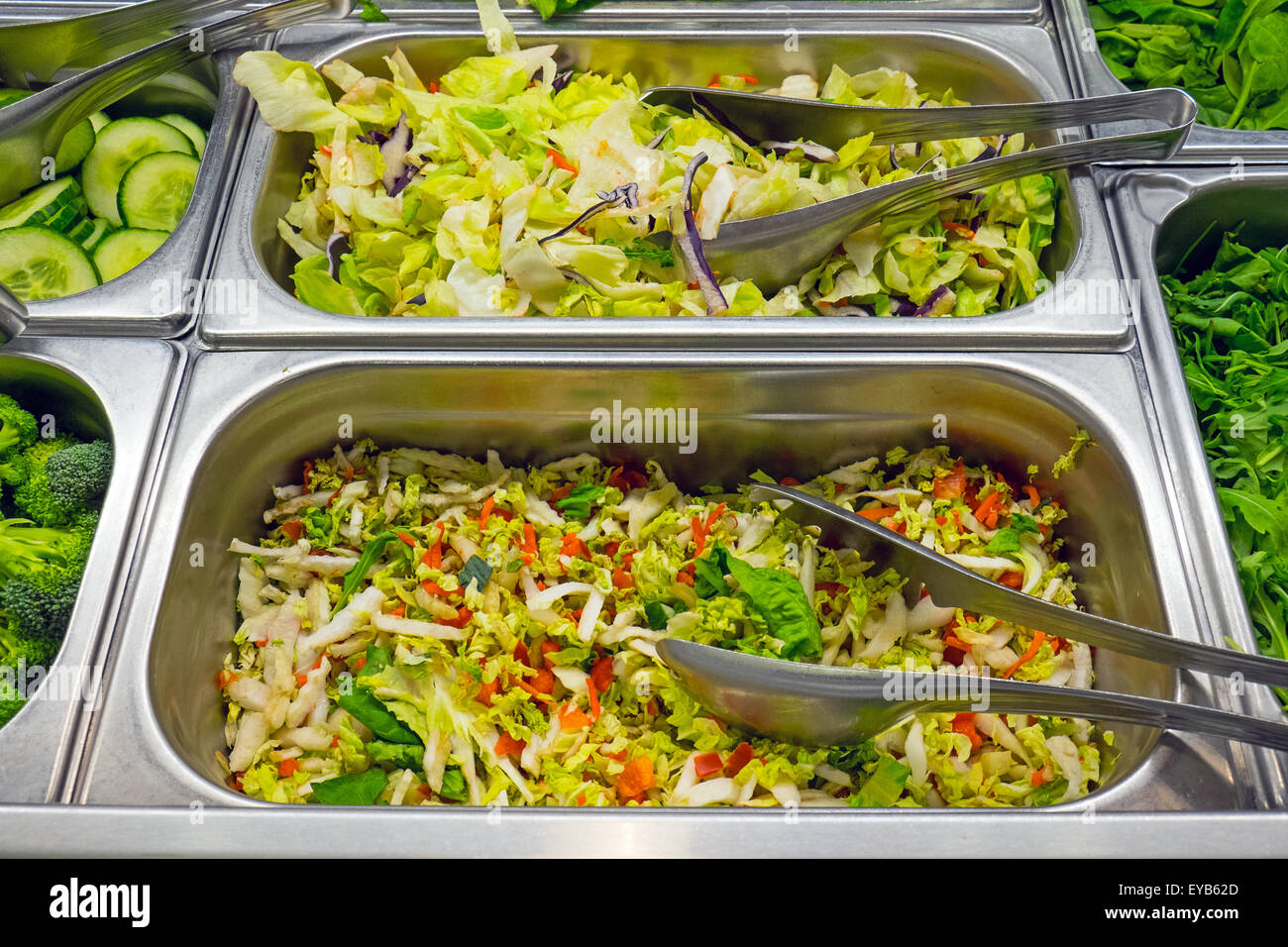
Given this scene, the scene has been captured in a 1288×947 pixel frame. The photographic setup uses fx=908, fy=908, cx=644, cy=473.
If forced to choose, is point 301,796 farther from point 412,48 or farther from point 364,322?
point 412,48

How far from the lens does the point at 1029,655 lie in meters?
1.57

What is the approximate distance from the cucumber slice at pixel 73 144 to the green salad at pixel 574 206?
1.62 feet

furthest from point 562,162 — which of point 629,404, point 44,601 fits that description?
point 44,601

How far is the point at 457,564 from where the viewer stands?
5.56 feet

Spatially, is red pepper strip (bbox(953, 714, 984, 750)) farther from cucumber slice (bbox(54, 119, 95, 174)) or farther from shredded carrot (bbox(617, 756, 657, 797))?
cucumber slice (bbox(54, 119, 95, 174))

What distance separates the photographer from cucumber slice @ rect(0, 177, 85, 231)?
2.03 m

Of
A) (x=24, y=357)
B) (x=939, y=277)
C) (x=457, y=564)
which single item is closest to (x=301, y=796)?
(x=457, y=564)

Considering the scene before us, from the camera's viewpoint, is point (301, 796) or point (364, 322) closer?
point (301, 796)

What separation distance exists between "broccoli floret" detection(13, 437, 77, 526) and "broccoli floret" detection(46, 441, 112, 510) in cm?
1

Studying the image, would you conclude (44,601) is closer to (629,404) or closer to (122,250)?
(122,250)

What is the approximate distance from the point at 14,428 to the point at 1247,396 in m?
2.31

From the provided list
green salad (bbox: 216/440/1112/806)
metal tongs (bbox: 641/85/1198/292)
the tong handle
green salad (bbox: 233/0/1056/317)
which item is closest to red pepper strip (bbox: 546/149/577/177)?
green salad (bbox: 233/0/1056/317)

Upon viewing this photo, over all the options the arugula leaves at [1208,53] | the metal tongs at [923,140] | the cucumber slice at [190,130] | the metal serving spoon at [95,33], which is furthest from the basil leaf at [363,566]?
the arugula leaves at [1208,53]
